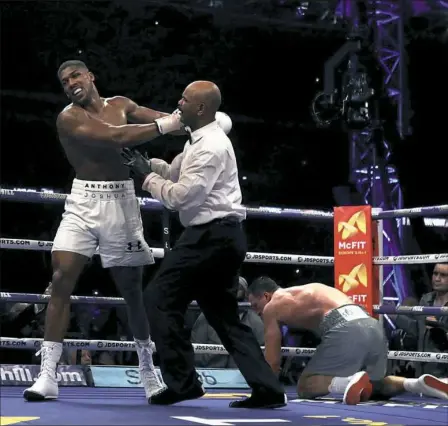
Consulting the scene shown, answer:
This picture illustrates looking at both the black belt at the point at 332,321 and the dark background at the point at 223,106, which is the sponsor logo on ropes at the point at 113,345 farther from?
the dark background at the point at 223,106

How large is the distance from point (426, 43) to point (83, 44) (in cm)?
424

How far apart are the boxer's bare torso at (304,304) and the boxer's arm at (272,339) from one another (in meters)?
0.01

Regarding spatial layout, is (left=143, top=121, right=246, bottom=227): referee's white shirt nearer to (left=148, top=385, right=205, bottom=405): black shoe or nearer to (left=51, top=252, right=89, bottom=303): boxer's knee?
(left=51, top=252, right=89, bottom=303): boxer's knee

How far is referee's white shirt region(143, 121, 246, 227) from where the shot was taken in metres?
2.97

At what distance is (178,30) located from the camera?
10484 millimetres

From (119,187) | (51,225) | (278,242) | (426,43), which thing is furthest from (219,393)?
(426,43)

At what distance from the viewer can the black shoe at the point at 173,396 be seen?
2.96 m

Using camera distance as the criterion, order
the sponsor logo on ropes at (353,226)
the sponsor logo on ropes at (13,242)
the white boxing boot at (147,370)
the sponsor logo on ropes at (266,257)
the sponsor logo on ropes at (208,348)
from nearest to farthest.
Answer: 1. the white boxing boot at (147,370)
2. the sponsor logo on ropes at (13,242)
3. the sponsor logo on ropes at (208,348)
4. the sponsor logo on ropes at (266,257)
5. the sponsor logo on ropes at (353,226)

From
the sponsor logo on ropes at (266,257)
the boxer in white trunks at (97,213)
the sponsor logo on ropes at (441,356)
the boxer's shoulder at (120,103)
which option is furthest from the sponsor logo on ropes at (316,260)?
the boxer's shoulder at (120,103)

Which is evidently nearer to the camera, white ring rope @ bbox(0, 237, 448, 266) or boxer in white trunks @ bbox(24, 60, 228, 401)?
boxer in white trunks @ bbox(24, 60, 228, 401)

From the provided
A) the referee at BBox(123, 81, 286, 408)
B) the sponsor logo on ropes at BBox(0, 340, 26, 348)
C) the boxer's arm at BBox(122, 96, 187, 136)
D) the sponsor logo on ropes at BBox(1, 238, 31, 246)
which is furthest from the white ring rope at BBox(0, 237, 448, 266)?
the referee at BBox(123, 81, 286, 408)

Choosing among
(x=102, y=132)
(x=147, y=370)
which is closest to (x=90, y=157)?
(x=102, y=132)

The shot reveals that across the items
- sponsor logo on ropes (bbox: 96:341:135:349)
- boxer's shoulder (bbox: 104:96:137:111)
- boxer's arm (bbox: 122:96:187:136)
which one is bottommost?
sponsor logo on ropes (bbox: 96:341:135:349)

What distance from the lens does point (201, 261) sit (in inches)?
118
